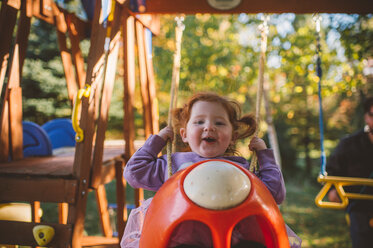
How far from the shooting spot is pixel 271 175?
156cm

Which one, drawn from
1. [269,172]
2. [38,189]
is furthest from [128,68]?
[269,172]

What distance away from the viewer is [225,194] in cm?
110

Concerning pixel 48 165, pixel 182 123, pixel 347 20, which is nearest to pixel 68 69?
pixel 48 165

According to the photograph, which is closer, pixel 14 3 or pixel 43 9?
pixel 14 3

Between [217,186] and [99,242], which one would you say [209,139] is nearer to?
[217,186]

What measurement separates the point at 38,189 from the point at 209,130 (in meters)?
1.40

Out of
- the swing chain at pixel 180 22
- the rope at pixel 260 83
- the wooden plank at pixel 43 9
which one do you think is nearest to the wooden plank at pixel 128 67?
the swing chain at pixel 180 22

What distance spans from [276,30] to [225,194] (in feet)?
16.6

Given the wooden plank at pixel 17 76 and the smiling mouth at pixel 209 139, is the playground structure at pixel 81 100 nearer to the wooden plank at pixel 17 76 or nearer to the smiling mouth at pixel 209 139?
the wooden plank at pixel 17 76

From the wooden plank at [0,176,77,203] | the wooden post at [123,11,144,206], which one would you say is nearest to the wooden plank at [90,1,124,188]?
the wooden plank at [0,176,77,203]

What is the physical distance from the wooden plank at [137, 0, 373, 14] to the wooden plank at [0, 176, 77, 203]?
5.71ft

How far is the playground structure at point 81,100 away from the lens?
2025 millimetres

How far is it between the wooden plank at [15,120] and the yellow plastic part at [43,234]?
1.04 meters

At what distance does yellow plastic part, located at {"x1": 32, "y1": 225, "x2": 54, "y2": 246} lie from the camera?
1.92 m
